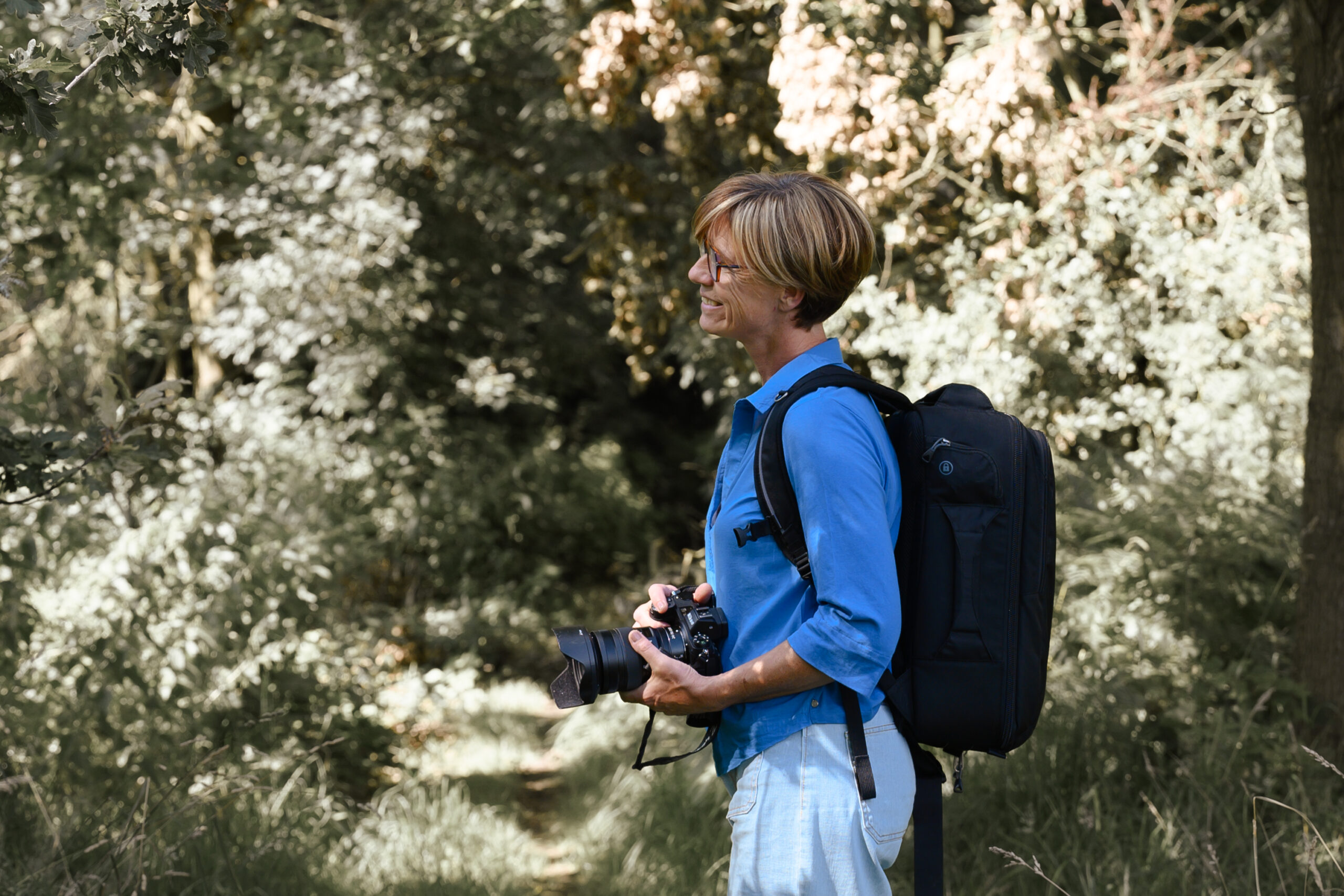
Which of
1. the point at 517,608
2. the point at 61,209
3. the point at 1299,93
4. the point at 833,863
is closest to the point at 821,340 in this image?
the point at 833,863

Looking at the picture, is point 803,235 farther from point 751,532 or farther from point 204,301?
point 204,301

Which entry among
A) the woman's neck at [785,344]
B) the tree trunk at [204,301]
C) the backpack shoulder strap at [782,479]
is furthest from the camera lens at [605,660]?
the tree trunk at [204,301]

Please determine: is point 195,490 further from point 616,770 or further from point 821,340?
point 821,340

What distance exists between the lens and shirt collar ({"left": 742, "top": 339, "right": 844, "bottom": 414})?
1876 mm

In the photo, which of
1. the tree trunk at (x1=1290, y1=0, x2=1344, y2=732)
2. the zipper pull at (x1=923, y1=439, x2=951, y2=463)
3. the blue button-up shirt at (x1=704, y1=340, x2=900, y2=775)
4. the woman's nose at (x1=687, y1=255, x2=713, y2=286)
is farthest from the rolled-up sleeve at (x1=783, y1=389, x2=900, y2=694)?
the tree trunk at (x1=1290, y1=0, x2=1344, y2=732)

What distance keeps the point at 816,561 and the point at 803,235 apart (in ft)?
1.72

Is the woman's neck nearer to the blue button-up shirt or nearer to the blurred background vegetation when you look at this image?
the blue button-up shirt

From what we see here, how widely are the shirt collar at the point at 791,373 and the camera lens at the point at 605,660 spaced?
401 mm

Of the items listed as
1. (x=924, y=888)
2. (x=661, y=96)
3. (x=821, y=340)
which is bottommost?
(x=924, y=888)

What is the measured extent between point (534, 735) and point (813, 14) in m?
4.54

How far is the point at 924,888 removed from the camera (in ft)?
6.30

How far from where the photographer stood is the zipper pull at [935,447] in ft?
5.86

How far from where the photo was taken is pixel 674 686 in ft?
5.85

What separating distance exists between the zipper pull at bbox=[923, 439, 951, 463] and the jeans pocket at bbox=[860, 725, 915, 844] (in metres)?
0.43
